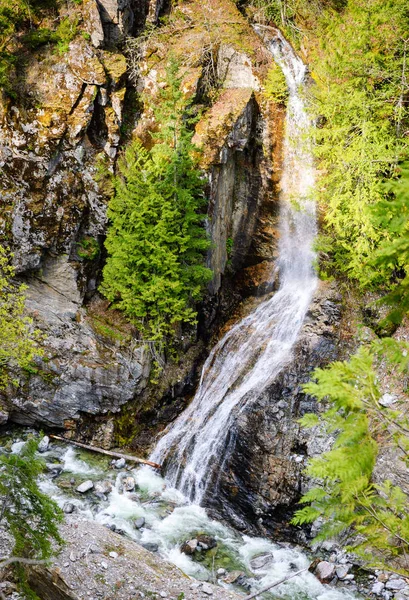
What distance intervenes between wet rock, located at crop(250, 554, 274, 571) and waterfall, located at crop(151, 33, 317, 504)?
8.67 feet

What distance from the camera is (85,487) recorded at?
13.8m

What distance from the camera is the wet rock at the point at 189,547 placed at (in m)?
12.0

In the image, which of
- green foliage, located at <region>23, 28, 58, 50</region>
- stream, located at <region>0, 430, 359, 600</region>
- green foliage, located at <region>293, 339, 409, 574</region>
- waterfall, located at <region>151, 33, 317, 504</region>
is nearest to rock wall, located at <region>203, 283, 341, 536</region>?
waterfall, located at <region>151, 33, 317, 504</region>

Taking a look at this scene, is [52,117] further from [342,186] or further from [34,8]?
[342,186]

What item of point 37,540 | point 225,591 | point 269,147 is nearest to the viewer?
point 37,540

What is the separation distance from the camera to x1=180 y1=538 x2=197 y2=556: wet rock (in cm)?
1202

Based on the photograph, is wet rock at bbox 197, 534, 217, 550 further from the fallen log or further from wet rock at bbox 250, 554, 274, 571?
the fallen log

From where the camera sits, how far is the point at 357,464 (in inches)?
182

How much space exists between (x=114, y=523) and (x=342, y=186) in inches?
523

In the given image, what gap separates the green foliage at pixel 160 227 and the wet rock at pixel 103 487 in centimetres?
518

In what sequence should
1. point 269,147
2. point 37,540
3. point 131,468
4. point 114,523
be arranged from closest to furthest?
point 37,540
point 114,523
point 131,468
point 269,147

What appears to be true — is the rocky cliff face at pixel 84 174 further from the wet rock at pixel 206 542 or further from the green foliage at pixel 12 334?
the wet rock at pixel 206 542

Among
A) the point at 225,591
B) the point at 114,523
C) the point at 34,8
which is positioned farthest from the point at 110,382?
the point at 34,8

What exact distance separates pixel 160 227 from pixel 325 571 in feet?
36.8
